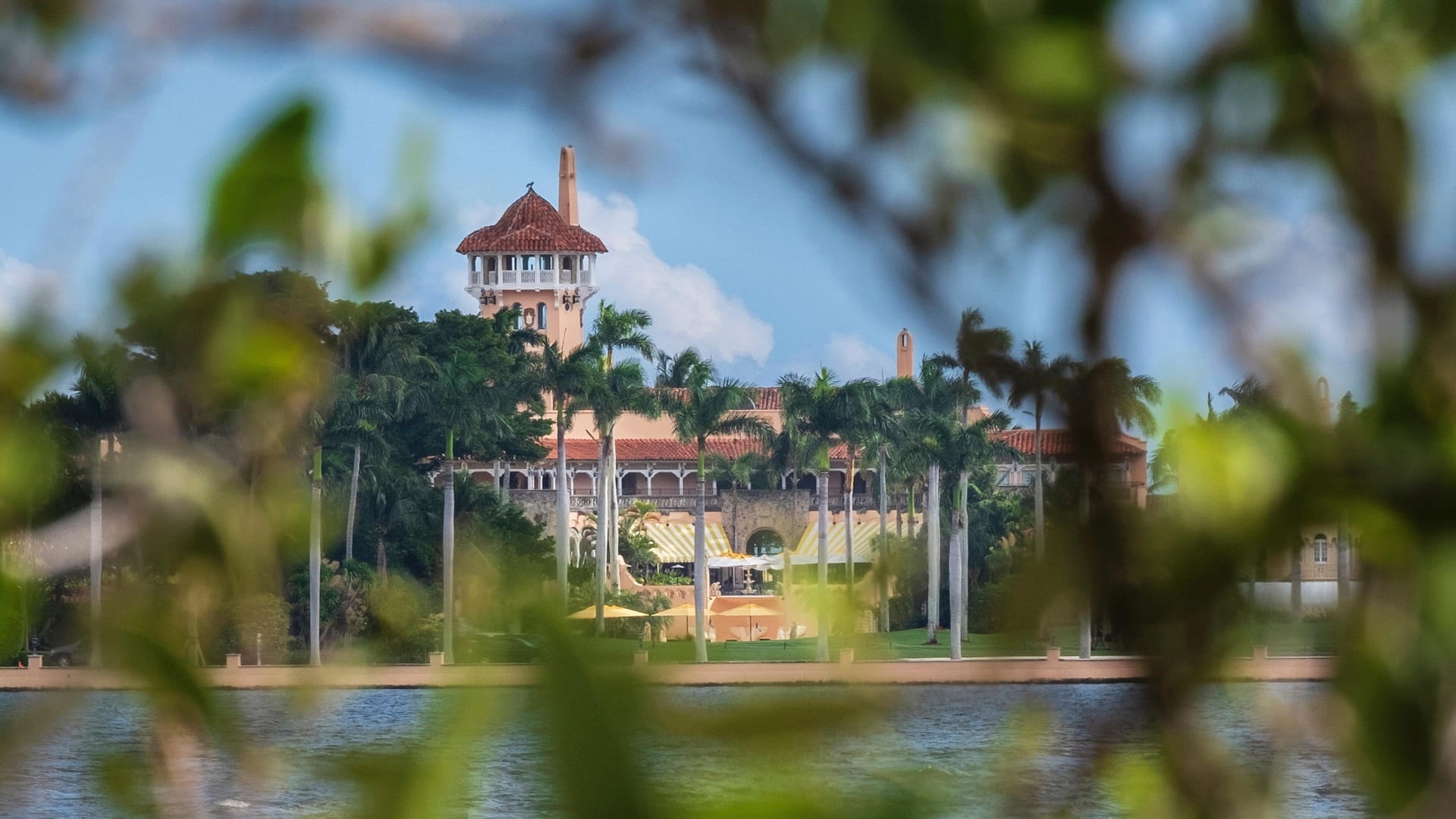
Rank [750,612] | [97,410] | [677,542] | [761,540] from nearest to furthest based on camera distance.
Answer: [97,410] < [750,612] < [677,542] < [761,540]

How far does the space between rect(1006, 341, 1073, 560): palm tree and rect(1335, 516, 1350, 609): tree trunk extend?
6cm

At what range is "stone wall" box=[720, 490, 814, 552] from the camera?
110 ft

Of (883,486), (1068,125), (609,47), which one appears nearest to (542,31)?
(609,47)

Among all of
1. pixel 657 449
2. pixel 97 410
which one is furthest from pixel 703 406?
pixel 97 410

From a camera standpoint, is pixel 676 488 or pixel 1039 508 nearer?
pixel 1039 508

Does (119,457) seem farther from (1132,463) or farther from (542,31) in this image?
(1132,463)

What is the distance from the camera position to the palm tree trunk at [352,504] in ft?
78.9

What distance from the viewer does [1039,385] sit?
29 centimetres

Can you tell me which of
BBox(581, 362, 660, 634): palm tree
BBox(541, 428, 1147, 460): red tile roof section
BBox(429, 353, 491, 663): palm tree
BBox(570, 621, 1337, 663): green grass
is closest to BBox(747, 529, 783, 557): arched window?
BBox(541, 428, 1147, 460): red tile roof section

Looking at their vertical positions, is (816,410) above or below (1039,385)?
above

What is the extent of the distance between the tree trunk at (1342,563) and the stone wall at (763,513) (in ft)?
108

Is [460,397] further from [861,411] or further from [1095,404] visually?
→ [1095,404]

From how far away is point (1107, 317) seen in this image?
0.28 m

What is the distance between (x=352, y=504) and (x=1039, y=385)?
24464 millimetres
